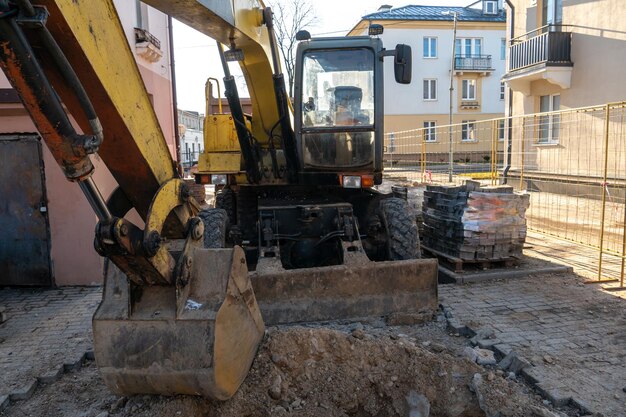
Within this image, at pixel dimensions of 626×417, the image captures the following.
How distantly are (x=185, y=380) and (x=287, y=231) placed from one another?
9.93 feet

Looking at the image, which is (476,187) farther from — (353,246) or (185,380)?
(185,380)

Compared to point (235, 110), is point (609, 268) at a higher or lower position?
lower

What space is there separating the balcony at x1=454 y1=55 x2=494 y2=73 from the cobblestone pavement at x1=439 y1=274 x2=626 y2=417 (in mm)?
33496

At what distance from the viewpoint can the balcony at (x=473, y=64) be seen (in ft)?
123

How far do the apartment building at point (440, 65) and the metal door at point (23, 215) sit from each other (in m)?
30.2

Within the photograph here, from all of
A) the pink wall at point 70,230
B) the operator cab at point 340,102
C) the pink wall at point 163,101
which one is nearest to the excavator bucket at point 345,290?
the operator cab at point 340,102

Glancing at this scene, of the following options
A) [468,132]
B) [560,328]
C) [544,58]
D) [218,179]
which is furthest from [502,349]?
[544,58]

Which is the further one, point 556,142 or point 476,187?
point 556,142

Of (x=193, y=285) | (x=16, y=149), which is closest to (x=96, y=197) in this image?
(x=193, y=285)

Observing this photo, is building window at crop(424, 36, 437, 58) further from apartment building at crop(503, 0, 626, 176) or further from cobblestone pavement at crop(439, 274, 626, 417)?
cobblestone pavement at crop(439, 274, 626, 417)

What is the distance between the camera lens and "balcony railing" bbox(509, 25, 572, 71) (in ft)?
45.8

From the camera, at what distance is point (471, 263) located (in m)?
6.96

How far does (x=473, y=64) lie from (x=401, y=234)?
35.3 m

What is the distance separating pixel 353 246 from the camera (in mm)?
5426
